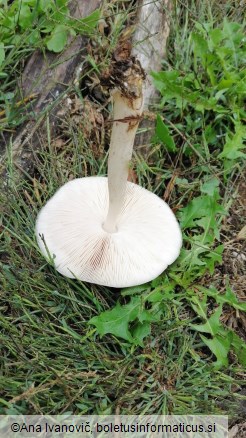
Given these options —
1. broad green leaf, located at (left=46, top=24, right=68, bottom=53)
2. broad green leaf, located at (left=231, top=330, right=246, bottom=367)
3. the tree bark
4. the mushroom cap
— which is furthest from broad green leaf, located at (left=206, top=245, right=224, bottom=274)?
broad green leaf, located at (left=46, top=24, right=68, bottom=53)

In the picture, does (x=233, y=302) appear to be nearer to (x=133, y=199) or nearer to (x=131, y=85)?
(x=133, y=199)

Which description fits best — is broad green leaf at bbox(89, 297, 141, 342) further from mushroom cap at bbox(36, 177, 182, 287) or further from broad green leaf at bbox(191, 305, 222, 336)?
broad green leaf at bbox(191, 305, 222, 336)

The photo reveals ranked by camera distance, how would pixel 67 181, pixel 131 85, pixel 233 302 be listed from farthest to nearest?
pixel 67 181, pixel 233 302, pixel 131 85

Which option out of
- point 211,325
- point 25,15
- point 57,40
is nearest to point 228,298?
point 211,325

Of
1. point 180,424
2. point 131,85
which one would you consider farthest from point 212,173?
point 180,424

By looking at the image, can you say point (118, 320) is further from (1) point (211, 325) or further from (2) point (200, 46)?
(2) point (200, 46)


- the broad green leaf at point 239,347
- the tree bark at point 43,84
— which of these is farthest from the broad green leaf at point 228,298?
the tree bark at point 43,84

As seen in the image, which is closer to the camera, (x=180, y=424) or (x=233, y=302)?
(x=180, y=424)
